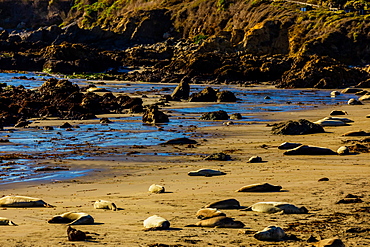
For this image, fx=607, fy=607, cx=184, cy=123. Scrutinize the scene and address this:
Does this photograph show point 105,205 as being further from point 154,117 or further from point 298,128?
point 154,117

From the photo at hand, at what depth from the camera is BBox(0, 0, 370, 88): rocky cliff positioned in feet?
152

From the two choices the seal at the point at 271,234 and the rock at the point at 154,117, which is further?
the rock at the point at 154,117

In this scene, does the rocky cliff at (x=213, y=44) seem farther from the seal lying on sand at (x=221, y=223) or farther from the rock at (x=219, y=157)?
the seal lying on sand at (x=221, y=223)

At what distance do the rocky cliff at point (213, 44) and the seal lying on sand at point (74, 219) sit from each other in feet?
117

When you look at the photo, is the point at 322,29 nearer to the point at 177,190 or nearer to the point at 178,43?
the point at 178,43

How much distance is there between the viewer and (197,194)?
8.47 metres

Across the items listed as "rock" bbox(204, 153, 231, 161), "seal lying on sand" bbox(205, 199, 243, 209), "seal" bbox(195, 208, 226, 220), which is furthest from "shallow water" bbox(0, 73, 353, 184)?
"seal" bbox(195, 208, 226, 220)

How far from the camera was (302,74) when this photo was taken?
42156 mm

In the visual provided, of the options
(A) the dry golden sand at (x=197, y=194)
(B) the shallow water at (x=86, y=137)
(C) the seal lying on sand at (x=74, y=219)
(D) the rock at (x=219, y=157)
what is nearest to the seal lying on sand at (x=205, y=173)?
(A) the dry golden sand at (x=197, y=194)

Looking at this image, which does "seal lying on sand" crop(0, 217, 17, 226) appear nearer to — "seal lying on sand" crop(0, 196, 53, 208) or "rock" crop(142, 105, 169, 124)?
"seal lying on sand" crop(0, 196, 53, 208)

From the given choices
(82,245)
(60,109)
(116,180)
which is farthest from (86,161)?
(60,109)

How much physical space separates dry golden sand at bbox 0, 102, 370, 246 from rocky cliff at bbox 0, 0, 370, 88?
29888 millimetres

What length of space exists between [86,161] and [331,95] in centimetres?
2424

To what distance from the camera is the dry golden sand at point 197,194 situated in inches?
227
